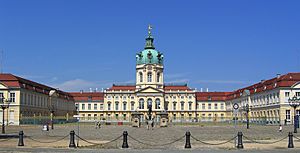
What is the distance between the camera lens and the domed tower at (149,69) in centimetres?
11431

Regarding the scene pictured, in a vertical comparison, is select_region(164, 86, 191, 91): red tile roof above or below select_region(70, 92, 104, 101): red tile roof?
above

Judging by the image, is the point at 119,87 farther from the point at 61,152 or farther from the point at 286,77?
the point at 61,152

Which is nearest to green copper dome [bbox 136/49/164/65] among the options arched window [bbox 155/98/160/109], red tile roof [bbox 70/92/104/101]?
arched window [bbox 155/98/160/109]

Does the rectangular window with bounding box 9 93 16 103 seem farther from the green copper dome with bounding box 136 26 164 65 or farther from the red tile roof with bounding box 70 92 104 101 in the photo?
the red tile roof with bounding box 70 92 104 101

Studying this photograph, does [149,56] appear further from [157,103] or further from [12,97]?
[12,97]

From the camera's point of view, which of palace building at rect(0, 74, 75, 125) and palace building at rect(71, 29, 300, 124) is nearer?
palace building at rect(0, 74, 75, 125)

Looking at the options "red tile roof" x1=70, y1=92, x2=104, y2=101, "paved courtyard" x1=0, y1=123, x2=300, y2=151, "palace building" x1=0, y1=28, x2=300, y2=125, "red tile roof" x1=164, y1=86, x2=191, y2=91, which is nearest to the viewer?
"paved courtyard" x1=0, y1=123, x2=300, y2=151

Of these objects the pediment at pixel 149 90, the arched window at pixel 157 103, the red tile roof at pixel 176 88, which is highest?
the red tile roof at pixel 176 88

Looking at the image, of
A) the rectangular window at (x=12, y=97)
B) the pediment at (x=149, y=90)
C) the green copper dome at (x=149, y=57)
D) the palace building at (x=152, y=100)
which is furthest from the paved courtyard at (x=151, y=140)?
the green copper dome at (x=149, y=57)

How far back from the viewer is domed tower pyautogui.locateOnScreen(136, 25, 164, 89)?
4500 inches

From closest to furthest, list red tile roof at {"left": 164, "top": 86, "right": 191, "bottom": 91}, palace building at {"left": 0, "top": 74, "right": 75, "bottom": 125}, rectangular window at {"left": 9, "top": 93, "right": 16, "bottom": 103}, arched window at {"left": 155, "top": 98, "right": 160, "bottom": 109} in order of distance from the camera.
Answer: palace building at {"left": 0, "top": 74, "right": 75, "bottom": 125} < rectangular window at {"left": 9, "top": 93, "right": 16, "bottom": 103} < arched window at {"left": 155, "top": 98, "right": 160, "bottom": 109} < red tile roof at {"left": 164, "top": 86, "right": 191, "bottom": 91}

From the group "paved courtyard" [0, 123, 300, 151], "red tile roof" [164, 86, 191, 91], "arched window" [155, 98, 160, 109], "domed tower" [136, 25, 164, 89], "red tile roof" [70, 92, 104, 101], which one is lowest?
"paved courtyard" [0, 123, 300, 151]

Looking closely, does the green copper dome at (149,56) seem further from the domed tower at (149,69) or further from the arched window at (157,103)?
the arched window at (157,103)

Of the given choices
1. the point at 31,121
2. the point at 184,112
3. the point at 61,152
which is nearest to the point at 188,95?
the point at 184,112
